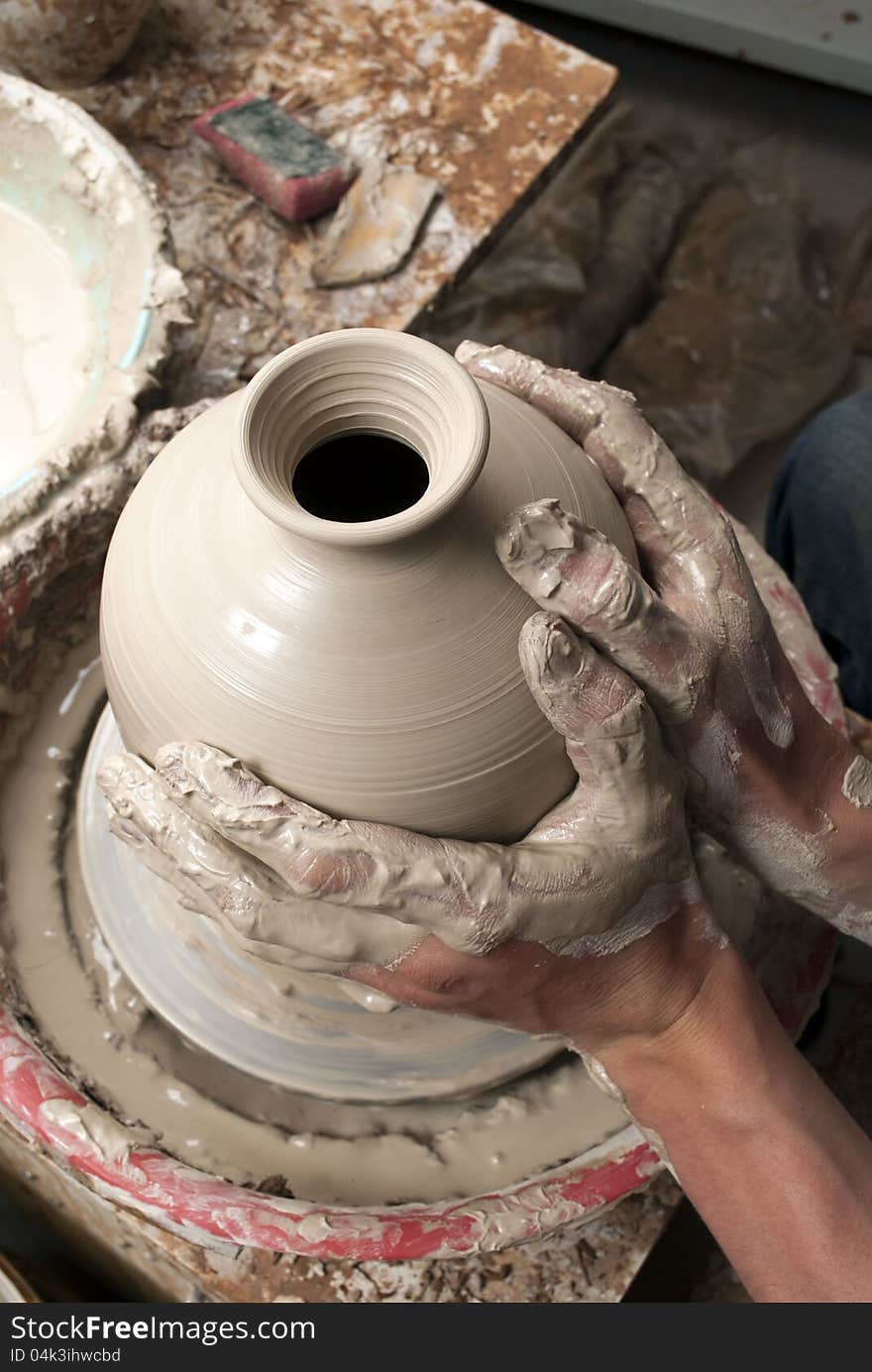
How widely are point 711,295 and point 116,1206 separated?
103 inches

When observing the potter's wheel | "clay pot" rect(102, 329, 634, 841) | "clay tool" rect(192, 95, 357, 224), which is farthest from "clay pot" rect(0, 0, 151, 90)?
the potter's wheel

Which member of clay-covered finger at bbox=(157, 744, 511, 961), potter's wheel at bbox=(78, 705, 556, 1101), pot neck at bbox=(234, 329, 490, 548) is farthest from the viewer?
potter's wheel at bbox=(78, 705, 556, 1101)

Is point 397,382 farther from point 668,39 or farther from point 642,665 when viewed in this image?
point 668,39

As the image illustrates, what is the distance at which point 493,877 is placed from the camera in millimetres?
1083

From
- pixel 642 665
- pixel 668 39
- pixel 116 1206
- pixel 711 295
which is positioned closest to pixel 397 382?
pixel 642 665

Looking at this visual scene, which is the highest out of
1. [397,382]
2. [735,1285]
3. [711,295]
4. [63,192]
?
[397,382]

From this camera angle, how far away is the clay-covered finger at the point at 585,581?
3.42ft

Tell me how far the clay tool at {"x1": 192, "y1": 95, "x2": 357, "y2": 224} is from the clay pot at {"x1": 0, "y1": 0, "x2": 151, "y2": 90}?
0.20 metres

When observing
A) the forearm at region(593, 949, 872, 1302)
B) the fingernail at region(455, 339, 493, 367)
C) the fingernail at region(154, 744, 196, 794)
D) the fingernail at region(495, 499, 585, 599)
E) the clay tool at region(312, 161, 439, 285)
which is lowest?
the forearm at region(593, 949, 872, 1302)

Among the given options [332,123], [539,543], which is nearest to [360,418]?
[539,543]

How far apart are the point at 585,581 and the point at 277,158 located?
1.32 metres

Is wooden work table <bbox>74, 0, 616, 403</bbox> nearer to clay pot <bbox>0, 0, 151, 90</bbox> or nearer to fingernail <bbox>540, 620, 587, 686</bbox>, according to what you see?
clay pot <bbox>0, 0, 151, 90</bbox>

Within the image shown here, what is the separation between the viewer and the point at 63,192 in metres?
1.85

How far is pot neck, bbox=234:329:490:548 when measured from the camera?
95 centimetres
